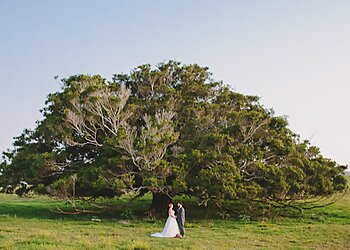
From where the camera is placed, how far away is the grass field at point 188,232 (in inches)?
597

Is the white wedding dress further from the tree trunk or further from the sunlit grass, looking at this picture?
the tree trunk

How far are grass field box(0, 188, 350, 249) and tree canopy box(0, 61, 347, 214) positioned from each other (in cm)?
167

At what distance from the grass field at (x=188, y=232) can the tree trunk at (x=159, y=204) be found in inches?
48.8

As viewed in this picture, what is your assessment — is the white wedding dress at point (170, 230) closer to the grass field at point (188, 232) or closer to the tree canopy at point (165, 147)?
the grass field at point (188, 232)

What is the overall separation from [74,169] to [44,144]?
2.76 meters

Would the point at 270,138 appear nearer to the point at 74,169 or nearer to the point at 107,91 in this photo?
the point at 107,91

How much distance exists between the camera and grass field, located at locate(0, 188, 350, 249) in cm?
1517

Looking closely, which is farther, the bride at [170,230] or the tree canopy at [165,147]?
the tree canopy at [165,147]

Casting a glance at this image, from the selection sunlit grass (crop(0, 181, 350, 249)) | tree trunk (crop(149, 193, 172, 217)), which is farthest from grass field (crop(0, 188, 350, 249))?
tree trunk (crop(149, 193, 172, 217))

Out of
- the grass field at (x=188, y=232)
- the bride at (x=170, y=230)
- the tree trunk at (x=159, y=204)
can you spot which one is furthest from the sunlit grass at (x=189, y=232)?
the tree trunk at (x=159, y=204)

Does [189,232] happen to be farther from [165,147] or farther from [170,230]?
[165,147]

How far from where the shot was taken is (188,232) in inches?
827

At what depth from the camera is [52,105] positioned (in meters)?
28.0

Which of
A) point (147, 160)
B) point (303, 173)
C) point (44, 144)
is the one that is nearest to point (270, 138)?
point (303, 173)
